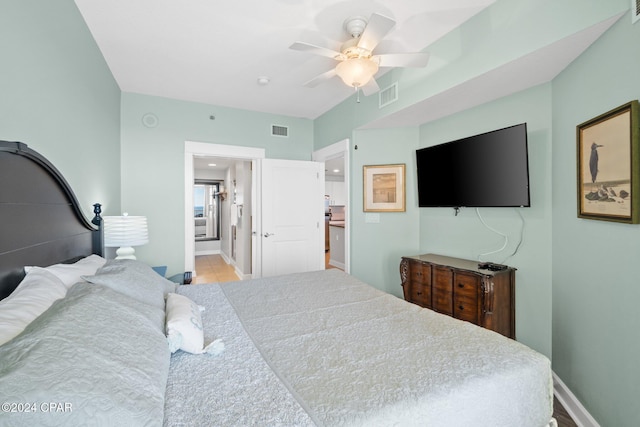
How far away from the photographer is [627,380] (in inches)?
57.8

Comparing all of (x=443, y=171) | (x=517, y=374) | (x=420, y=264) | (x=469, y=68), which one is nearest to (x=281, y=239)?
(x=420, y=264)

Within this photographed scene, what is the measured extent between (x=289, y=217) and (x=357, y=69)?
2.37m

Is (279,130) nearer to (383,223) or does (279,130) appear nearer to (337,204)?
(383,223)

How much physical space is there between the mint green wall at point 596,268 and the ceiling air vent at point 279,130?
3089 mm

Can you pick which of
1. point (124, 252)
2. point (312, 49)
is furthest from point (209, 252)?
point (312, 49)

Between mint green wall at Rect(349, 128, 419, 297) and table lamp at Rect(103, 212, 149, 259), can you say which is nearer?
table lamp at Rect(103, 212, 149, 259)

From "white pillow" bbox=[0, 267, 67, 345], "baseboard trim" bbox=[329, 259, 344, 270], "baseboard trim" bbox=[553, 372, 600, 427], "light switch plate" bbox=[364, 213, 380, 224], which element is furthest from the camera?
"baseboard trim" bbox=[329, 259, 344, 270]

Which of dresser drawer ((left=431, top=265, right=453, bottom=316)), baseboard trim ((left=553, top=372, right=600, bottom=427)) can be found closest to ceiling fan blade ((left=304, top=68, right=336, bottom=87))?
dresser drawer ((left=431, top=265, right=453, bottom=316))

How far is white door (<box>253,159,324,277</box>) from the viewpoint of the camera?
3.86m

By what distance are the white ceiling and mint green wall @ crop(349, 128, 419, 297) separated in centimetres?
77

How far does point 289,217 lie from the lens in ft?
13.1

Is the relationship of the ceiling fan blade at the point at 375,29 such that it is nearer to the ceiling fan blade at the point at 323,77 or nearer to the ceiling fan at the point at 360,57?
the ceiling fan at the point at 360,57

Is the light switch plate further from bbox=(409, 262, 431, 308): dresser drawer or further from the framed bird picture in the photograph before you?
the framed bird picture

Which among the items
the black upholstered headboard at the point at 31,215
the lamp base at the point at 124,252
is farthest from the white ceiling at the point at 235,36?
the lamp base at the point at 124,252
